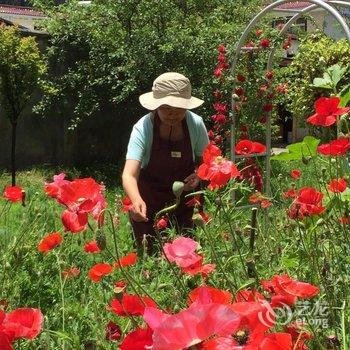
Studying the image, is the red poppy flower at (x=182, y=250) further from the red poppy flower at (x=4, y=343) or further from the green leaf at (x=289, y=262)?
the green leaf at (x=289, y=262)

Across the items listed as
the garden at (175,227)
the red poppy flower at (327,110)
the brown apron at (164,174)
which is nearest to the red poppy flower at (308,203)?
the garden at (175,227)

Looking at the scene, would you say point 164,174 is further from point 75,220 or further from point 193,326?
point 193,326

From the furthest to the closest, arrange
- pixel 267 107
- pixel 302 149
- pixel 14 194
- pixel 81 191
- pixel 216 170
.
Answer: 1. pixel 267 107
2. pixel 14 194
3. pixel 302 149
4. pixel 216 170
5. pixel 81 191

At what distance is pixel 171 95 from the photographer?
3.26 m

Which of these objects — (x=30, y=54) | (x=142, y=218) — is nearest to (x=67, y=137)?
(x=30, y=54)

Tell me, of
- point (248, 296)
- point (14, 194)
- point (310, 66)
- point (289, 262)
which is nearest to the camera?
point (248, 296)

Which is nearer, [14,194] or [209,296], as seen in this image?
[209,296]

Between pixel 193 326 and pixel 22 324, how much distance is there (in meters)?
0.38

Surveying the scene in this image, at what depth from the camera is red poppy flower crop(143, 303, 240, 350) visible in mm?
712

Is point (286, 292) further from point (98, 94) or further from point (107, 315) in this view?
point (98, 94)

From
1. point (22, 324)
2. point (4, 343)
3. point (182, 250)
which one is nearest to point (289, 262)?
point (182, 250)

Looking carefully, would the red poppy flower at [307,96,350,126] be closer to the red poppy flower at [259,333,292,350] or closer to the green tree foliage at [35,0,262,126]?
the red poppy flower at [259,333,292,350]

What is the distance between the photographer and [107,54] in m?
9.54

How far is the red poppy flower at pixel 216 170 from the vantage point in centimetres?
158
